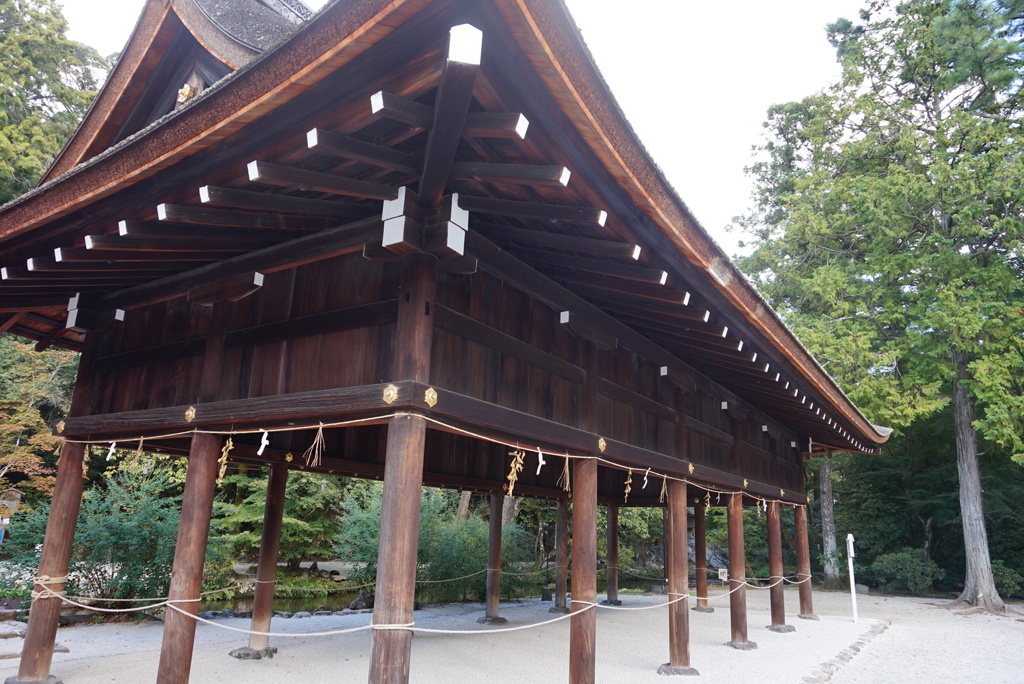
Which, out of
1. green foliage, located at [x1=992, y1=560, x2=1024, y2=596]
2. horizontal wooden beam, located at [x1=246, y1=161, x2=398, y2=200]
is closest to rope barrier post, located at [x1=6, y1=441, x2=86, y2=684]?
horizontal wooden beam, located at [x1=246, y1=161, x2=398, y2=200]

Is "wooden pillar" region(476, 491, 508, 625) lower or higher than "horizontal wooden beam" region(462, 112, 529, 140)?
lower

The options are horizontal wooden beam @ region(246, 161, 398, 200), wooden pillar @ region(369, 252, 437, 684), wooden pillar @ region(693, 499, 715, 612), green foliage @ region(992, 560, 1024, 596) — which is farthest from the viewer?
green foliage @ region(992, 560, 1024, 596)

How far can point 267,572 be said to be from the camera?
23.3 ft

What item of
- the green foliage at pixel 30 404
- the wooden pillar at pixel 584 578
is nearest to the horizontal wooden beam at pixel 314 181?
the wooden pillar at pixel 584 578

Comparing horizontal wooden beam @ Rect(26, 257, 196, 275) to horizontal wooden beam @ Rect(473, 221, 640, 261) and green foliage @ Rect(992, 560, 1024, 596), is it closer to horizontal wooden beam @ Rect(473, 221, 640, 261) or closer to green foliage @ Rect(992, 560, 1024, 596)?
horizontal wooden beam @ Rect(473, 221, 640, 261)

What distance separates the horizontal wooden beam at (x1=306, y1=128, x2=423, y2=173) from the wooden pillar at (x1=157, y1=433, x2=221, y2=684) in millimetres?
2769

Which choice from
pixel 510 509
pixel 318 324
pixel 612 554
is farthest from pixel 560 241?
pixel 510 509

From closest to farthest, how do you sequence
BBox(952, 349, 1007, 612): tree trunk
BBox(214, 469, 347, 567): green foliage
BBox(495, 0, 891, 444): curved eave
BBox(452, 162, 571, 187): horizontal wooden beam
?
BBox(495, 0, 891, 444): curved eave < BBox(452, 162, 571, 187): horizontal wooden beam < BBox(214, 469, 347, 567): green foliage < BBox(952, 349, 1007, 612): tree trunk

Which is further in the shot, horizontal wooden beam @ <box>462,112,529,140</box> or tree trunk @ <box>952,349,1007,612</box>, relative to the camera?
tree trunk @ <box>952,349,1007,612</box>

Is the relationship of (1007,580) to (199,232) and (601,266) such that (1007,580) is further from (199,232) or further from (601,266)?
(199,232)

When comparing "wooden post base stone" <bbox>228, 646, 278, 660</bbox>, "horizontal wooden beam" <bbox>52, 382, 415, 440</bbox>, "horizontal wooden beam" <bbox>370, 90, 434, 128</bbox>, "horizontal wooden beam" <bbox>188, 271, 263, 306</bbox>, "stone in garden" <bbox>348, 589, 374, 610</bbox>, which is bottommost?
"stone in garden" <bbox>348, 589, 374, 610</bbox>

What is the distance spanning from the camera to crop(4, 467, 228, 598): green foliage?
372 inches

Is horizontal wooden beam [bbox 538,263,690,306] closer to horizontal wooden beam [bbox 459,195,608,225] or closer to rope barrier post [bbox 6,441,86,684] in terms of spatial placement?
horizontal wooden beam [bbox 459,195,608,225]

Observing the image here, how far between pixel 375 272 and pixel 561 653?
620cm
